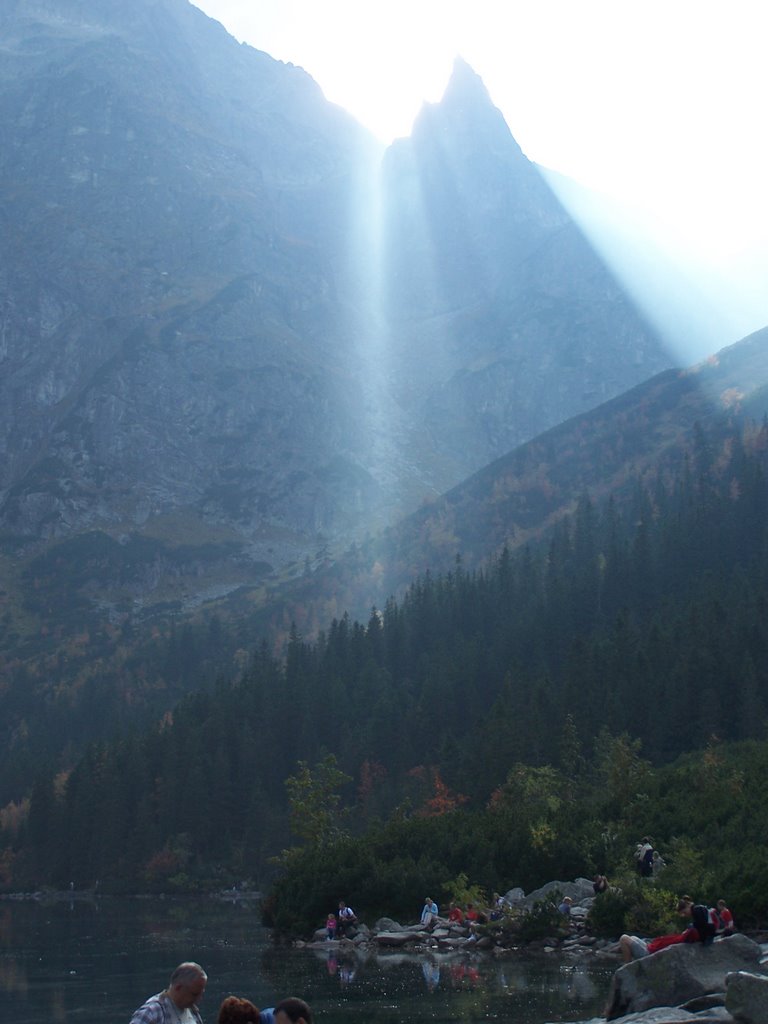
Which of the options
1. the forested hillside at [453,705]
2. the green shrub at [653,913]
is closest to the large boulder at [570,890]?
the green shrub at [653,913]

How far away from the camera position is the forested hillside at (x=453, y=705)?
10050 cm

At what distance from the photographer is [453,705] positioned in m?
127

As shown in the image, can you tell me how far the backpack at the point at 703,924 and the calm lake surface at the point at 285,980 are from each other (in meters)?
3.75

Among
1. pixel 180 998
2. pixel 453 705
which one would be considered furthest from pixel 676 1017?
pixel 453 705

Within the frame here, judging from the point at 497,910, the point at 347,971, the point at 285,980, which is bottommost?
the point at 347,971

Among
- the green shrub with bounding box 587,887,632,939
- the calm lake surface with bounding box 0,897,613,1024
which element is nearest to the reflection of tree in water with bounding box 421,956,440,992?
the calm lake surface with bounding box 0,897,613,1024

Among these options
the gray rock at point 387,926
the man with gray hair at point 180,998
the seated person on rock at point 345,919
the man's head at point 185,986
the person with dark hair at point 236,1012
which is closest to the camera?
the person with dark hair at point 236,1012

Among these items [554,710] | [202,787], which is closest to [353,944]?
[554,710]

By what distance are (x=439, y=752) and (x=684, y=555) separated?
157 feet

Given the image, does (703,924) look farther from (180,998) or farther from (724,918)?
(180,998)

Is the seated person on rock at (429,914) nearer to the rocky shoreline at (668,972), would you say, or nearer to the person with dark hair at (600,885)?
the rocky shoreline at (668,972)

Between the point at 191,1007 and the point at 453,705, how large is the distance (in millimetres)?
113084

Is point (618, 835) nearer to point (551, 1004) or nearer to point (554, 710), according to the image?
point (551, 1004)

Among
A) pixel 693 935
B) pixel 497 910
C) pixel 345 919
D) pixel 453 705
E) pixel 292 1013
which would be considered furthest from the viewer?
pixel 453 705
